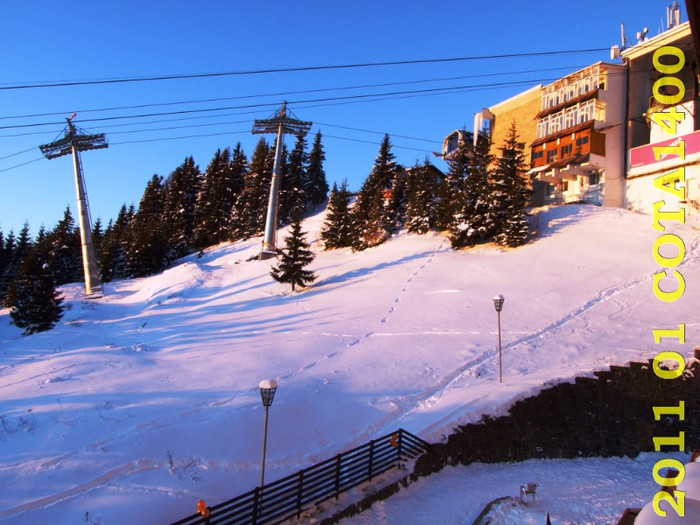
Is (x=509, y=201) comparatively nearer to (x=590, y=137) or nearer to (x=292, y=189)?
(x=590, y=137)

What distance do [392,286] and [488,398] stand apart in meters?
14.7

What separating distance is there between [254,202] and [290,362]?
4448 centimetres

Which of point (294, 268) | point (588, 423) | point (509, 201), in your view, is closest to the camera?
point (588, 423)

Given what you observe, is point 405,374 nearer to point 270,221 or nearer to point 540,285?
point 540,285

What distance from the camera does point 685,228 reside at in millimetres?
29438

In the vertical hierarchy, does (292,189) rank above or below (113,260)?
above

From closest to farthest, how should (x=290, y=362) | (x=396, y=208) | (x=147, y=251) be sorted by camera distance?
(x=290, y=362) < (x=396, y=208) < (x=147, y=251)

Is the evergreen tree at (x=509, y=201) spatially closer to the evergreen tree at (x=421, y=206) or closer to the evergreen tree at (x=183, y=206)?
the evergreen tree at (x=421, y=206)

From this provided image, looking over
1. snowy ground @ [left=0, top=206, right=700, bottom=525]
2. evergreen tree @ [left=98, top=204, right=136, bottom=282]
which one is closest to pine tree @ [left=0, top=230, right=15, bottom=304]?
evergreen tree @ [left=98, top=204, right=136, bottom=282]

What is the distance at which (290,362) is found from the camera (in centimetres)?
1695

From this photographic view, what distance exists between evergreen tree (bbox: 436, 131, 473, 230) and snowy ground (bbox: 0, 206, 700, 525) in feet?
19.6

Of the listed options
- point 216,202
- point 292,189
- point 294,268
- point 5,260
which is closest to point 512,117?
point 292,189

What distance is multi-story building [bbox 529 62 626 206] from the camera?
3781 centimetres

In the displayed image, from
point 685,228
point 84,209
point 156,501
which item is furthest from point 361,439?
point 84,209
